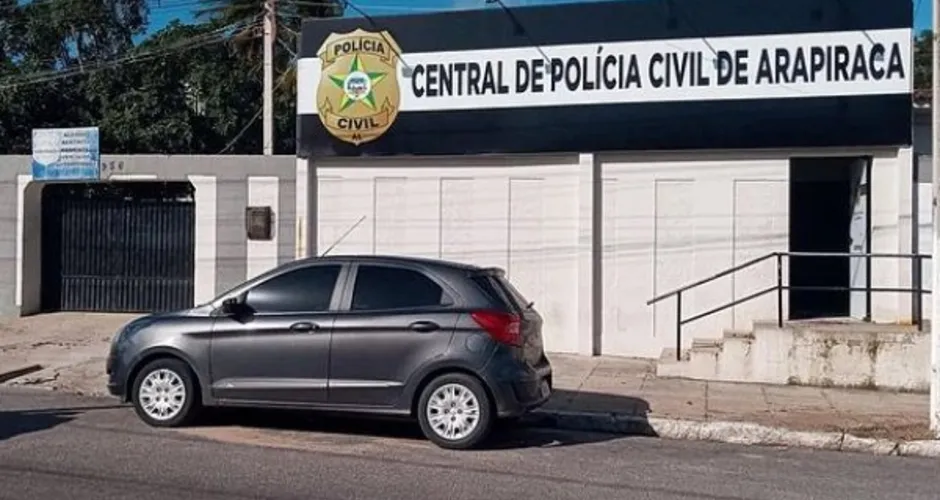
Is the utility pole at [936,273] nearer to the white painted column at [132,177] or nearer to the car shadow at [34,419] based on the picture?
the car shadow at [34,419]

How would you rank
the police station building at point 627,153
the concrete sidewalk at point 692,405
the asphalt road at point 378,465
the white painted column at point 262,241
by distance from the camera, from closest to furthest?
1. the asphalt road at point 378,465
2. the concrete sidewalk at point 692,405
3. the police station building at point 627,153
4. the white painted column at point 262,241

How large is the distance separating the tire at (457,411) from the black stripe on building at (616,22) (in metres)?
7.53

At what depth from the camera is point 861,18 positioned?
14281 mm

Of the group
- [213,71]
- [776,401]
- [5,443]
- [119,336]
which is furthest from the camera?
[213,71]

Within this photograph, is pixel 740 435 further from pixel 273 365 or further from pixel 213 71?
pixel 213 71

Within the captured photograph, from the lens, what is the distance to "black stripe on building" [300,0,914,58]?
47.1 ft

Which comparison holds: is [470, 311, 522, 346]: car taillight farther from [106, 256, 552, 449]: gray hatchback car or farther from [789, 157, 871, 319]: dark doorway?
[789, 157, 871, 319]: dark doorway

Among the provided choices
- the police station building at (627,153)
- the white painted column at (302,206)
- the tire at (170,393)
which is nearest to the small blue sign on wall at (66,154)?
the white painted column at (302,206)

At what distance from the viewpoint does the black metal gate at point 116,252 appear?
59.9 feet

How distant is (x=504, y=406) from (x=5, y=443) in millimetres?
4164

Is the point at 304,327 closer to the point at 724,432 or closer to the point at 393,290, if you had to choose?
the point at 393,290

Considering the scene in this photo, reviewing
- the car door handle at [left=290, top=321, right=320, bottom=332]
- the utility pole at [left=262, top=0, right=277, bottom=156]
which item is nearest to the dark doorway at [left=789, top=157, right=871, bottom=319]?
the car door handle at [left=290, top=321, right=320, bottom=332]

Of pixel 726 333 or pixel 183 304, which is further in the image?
pixel 183 304

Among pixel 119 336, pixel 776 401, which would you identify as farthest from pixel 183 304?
pixel 776 401
